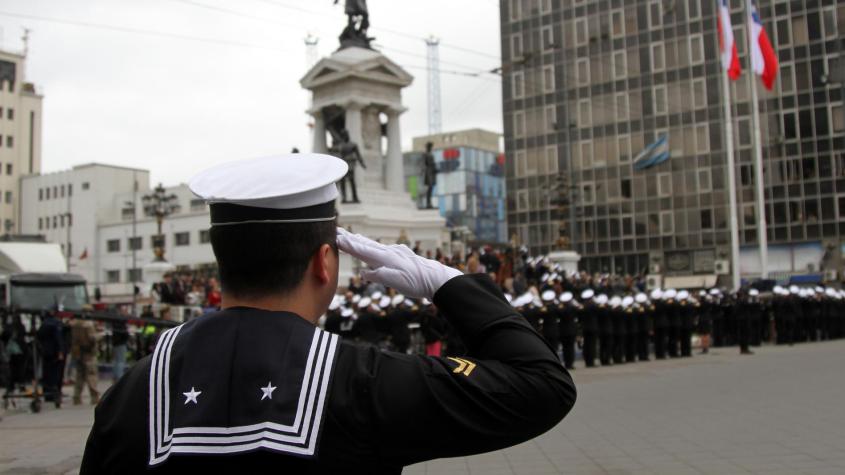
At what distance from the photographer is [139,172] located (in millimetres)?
83812

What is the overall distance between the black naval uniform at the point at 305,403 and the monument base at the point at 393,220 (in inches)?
1243

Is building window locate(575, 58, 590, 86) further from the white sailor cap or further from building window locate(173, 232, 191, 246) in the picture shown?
the white sailor cap

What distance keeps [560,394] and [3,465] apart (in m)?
8.66

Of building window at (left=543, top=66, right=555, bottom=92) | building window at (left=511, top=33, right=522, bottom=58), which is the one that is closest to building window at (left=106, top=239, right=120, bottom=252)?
building window at (left=511, top=33, right=522, bottom=58)

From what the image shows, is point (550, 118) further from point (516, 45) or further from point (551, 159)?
point (516, 45)

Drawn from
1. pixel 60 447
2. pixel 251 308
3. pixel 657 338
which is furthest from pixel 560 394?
pixel 657 338

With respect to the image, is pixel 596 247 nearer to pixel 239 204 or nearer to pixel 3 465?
pixel 3 465

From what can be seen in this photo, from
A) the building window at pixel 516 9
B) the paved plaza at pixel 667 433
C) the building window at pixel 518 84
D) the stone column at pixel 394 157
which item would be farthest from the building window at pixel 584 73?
the paved plaza at pixel 667 433

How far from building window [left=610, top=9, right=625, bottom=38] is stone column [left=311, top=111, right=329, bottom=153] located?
30.7 meters

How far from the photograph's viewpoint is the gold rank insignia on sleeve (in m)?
2.01

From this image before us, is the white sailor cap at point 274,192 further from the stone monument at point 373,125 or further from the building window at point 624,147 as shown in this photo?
the building window at point 624,147

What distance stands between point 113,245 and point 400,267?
261 feet

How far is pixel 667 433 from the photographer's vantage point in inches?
393

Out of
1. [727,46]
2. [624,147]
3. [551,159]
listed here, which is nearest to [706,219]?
[624,147]
